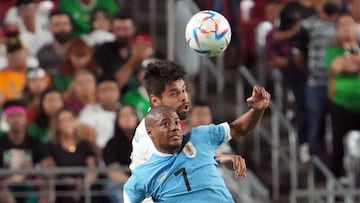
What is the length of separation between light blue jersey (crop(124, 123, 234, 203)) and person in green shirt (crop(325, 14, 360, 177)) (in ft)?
19.6

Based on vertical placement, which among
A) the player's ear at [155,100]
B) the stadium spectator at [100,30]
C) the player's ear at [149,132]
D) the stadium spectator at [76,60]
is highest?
the player's ear at [155,100]

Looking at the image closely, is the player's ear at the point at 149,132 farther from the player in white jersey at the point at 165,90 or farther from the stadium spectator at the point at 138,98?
the stadium spectator at the point at 138,98

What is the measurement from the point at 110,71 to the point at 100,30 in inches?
31.8

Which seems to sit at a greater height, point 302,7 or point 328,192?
point 302,7

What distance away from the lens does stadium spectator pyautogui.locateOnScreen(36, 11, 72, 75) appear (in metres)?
17.2

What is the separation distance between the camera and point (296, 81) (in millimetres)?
17266

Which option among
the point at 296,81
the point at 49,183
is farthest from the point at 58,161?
the point at 296,81

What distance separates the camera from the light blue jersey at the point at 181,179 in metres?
10.4

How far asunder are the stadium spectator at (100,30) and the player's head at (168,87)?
21.9ft

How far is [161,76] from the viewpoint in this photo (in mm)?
10750

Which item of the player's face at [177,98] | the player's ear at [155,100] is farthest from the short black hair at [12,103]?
the player's face at [177,98]

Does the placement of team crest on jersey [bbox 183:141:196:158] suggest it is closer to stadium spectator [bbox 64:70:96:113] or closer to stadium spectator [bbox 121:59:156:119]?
stadium spectator [bbox 121:59:156:119]

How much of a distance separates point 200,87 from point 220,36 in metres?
6.74

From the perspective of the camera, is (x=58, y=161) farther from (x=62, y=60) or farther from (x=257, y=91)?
(x=257, y=91)
